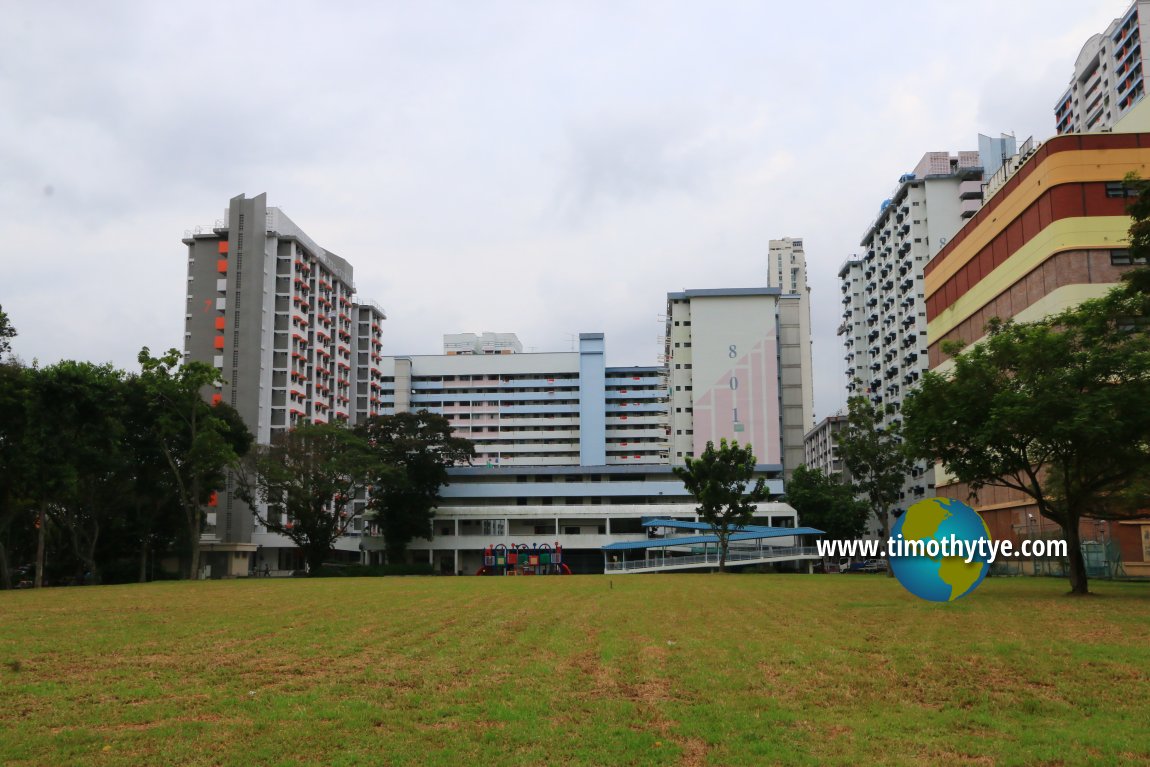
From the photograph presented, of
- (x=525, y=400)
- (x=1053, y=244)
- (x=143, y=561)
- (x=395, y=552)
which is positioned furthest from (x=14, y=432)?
(x=525, y=400)

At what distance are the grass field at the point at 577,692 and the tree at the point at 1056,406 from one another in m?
7.53

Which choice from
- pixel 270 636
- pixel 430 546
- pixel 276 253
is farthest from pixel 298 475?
pixel 270 636

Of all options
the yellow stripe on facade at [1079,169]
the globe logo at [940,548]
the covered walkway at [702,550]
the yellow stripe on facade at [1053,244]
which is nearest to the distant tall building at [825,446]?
the covered walkway at [702,550]

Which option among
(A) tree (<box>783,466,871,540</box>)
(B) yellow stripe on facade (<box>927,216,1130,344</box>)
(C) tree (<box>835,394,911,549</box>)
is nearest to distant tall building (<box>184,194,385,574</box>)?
(A) tree (<box>783,466,871,540</box>)

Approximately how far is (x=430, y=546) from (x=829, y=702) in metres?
80.7

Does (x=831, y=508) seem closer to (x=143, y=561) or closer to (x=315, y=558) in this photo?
(x=315, y=558)

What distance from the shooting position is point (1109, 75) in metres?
102

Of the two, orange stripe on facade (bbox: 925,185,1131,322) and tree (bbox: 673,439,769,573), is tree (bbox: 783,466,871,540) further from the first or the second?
orange stripe on facade (bbox: 925,185,1131,322)

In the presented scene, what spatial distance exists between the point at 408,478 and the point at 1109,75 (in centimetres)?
8670

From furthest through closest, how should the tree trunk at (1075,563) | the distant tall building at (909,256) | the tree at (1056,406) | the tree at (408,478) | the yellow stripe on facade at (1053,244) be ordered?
the distant tall building at (909,256) < the tree at (408,478) < the yellow stripe on facade at (1053,244) < the tree trunk at (1075,563) < the tree at (1056,406)

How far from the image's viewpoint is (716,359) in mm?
114938

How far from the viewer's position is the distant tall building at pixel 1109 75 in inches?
3693

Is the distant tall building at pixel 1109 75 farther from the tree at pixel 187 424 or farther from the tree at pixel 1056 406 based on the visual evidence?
the tree at pixel 187 424

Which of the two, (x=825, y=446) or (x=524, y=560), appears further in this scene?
(x=825, y=446)
